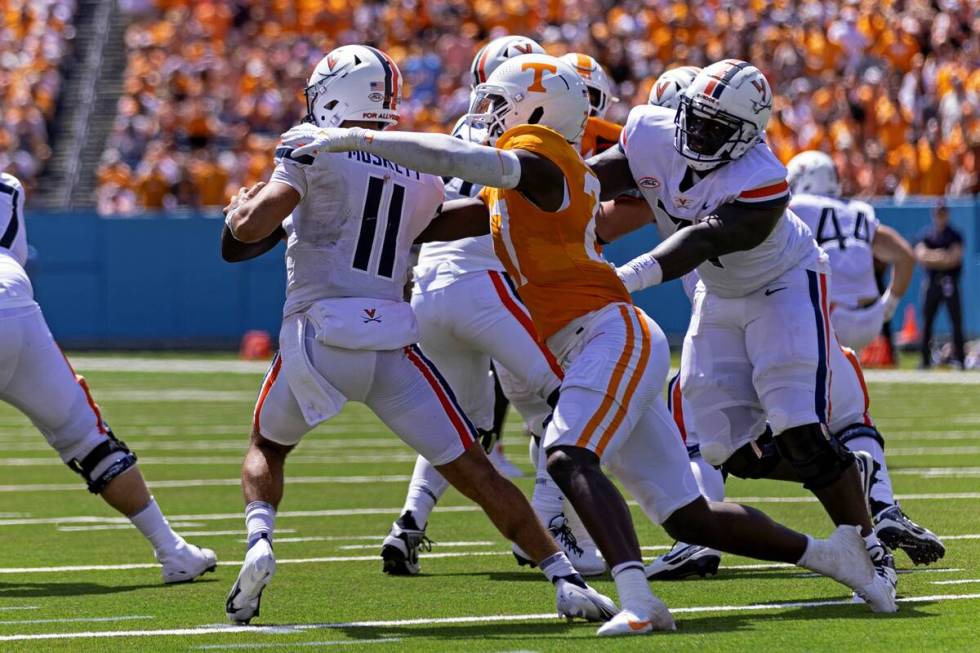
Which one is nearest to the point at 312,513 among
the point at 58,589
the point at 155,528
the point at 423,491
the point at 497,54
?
the point at 423,491

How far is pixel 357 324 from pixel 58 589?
1756 millimetres

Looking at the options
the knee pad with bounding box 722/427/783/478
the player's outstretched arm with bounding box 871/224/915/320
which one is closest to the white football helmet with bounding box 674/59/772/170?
the knee pad with bounding box 722/427/783/478

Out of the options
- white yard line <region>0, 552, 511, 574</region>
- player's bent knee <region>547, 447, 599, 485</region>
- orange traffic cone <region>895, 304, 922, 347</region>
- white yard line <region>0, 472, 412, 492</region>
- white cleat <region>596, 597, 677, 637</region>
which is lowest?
orange traffic cone <region>895, 304, 922, 347</region>

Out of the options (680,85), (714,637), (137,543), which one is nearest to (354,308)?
(714,637)

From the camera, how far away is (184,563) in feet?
24.5

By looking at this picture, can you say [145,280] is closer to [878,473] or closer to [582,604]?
[878,473]

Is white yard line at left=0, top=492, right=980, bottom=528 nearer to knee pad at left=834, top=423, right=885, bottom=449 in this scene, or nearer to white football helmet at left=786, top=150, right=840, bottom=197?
white football helmet at left=786, top=150, right=840, bottom=197

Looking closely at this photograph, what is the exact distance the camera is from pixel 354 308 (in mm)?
6414

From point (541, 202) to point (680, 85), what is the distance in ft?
6.95

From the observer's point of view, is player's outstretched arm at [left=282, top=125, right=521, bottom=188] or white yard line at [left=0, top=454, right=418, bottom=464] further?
white yard line at [left=0, top=454, right=418, bottom=464]

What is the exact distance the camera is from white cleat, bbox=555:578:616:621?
6.07 m

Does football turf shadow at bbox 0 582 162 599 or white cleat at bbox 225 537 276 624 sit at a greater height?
white cleat at bbox 225 537 276 624

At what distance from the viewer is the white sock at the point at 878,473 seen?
7512 millimetres

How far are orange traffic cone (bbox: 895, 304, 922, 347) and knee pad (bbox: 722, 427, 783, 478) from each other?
1706 cm
